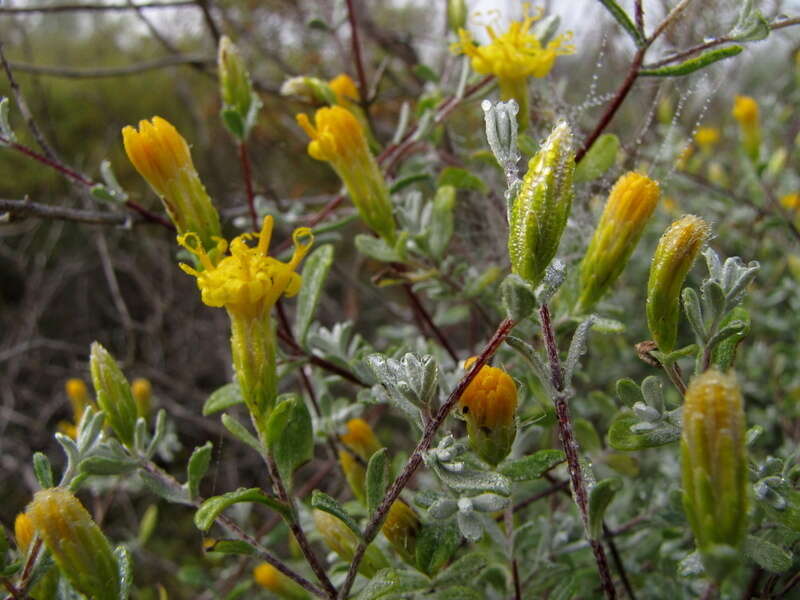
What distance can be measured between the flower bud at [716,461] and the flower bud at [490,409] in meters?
0.22

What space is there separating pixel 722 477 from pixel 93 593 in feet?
2.04

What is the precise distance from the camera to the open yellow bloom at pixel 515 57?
1029mm

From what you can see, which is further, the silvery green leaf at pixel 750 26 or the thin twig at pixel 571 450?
the silvery green leaf at pixel 750 26

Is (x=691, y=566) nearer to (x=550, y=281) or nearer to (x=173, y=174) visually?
(x=550, y=281)

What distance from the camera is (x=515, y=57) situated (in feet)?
3.36

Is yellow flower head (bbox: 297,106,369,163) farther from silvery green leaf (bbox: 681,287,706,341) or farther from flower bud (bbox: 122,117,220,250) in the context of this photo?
silvery green leaf (bbox: 681,287,706,341)

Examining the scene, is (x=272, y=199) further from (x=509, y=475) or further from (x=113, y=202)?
(x=509, y=475)

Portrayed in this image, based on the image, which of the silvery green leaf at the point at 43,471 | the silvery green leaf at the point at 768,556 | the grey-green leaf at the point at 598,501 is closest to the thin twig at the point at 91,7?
the silvery green leaf at the point at 43,471

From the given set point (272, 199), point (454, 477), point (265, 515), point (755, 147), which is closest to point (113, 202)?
point (272, 199)

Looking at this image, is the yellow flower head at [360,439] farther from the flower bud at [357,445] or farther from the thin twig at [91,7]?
the thin twig at [91,7]

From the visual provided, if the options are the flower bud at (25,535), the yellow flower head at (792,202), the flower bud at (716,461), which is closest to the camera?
the flower bud at (716,461)

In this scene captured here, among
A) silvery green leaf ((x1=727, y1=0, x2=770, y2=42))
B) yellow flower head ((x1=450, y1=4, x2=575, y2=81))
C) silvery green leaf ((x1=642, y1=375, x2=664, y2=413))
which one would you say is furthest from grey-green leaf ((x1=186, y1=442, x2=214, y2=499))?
silvery green leaf ((x1=727, y1=0, x2=770, y2=42))

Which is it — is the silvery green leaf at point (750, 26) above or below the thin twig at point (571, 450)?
above

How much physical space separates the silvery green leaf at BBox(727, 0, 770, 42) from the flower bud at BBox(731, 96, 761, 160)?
0.81 metres
